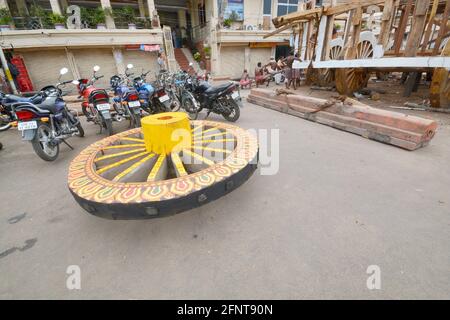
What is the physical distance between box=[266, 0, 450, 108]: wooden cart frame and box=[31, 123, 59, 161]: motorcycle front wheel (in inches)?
313

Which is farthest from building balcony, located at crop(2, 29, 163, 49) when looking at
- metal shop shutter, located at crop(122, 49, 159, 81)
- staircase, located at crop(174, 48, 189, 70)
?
staircase, located at crop(174, 48, 189, 70)

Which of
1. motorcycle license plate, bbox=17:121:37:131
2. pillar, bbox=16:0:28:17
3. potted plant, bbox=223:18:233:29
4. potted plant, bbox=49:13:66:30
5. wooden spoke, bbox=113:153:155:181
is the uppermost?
pillar, bbox=16:0:28:17

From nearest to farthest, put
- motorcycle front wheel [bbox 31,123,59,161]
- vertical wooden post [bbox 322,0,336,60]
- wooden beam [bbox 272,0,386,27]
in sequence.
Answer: motorcycle front wheel [bbox 31,123,59,161]
wooden beam [bbox 272,0,386,27]
vertical wooden post [bbox 322,0,336,60]

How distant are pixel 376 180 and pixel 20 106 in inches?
221

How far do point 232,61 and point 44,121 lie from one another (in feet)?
52.4

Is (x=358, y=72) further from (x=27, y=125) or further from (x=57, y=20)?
(x=57, y=20)

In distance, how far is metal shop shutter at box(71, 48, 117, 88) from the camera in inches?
525

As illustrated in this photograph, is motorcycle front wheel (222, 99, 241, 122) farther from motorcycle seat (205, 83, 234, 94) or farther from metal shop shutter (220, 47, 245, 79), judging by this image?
metal shop shutter (220, 47, 245, 79)

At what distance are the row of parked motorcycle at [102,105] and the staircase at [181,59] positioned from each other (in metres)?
10.8

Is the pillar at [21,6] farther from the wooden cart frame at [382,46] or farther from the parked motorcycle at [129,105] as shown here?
the wooden cart frame at [382,46]

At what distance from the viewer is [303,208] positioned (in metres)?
2.37

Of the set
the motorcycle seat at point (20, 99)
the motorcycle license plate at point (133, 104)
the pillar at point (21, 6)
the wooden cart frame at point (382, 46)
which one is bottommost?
the motorcycle license plate at point (133, 104)

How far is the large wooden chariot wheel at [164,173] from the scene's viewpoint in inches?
69.2

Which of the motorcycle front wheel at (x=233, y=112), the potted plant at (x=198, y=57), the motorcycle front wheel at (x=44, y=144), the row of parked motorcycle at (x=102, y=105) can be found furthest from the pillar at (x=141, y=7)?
the motorcycle front wheel at (x=44, y=144)
